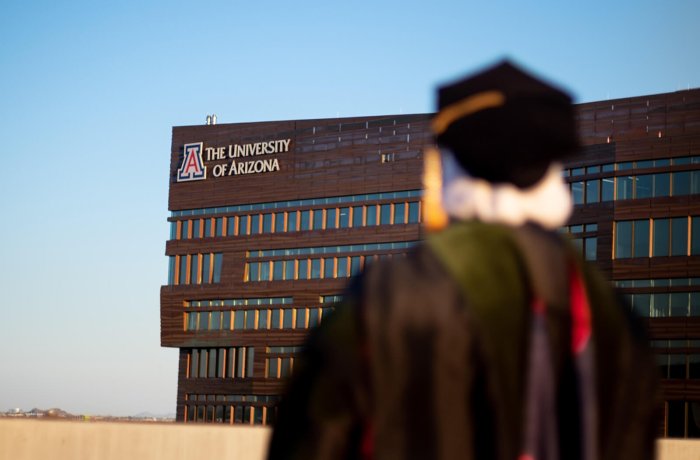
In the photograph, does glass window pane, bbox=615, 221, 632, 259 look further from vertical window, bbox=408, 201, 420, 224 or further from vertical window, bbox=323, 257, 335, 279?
vertical window, bbox=323, 257, 335, 279

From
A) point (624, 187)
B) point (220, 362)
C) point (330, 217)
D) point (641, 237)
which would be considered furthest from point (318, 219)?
point (641, 237)

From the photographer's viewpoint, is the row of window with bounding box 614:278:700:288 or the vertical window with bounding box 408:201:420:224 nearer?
the row of window with bounding box 614:278:700:288

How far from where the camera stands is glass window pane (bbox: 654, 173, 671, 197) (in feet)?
186

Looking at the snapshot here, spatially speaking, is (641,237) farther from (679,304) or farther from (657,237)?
(679,304)

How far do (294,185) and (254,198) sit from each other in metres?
3.10

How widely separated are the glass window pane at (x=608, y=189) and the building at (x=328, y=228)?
5cm

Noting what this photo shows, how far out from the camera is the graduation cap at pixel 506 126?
8.98ft

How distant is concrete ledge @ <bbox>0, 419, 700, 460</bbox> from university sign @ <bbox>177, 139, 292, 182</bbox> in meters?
55.9

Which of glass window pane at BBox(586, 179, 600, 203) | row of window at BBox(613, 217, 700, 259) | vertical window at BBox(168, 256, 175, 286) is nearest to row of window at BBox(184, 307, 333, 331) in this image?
vertical window at BBox(168, 256, 175, 286)

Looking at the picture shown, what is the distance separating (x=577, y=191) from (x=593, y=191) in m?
0.80

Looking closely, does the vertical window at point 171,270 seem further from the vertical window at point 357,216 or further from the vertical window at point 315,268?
the vertical window at point 357,216

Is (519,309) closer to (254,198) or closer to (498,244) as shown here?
(498,244)

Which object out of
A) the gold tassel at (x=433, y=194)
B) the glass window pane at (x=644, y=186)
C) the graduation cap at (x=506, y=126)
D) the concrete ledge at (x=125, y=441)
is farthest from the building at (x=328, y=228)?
the graduation cap at (x=506, y=126)

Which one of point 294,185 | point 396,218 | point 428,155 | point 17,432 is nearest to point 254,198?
point 294,185
